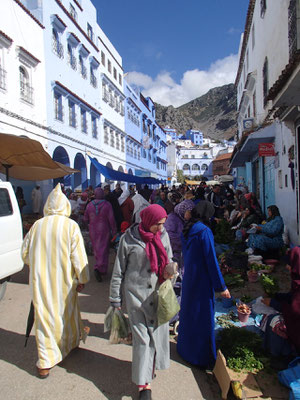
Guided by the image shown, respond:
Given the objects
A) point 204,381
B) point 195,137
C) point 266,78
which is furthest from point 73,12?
point 195,137

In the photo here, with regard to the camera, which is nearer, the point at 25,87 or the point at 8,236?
the point at 8,236

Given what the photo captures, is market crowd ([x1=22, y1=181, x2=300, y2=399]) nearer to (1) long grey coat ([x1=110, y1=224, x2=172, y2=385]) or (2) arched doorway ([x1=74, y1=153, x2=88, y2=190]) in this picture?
(1) long grey coat ([x1=110, y1=224, x2=172, y2=385])

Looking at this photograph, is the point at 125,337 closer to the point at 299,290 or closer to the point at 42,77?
the point at 299,290

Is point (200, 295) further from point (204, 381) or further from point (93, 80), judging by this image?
point (93, 80)

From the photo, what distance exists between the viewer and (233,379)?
2.84m

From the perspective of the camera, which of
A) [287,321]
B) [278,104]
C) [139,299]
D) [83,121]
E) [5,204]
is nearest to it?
[139,299]

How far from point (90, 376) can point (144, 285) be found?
121 centimetres

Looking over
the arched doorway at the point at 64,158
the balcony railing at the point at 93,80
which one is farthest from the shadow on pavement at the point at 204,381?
the balcony railing at the point at 93,80

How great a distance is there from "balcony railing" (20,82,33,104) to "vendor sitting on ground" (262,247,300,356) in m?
13.0

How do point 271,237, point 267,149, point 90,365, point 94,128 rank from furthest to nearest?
point 94,128 < point 267,149 < point 271,237 < point 90,365

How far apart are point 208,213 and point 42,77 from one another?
13.3 m

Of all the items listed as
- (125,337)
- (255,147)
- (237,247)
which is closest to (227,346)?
(125,337)

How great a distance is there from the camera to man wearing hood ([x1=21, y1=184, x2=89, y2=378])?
3.09 metres

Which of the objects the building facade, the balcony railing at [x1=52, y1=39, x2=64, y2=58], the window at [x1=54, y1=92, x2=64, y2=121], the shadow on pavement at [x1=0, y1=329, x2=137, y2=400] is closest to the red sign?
the building facade
